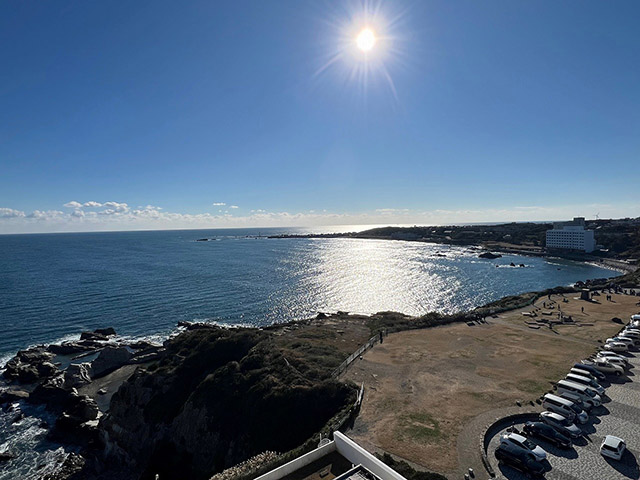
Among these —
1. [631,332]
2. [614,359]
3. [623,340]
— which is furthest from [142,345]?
[631,332]

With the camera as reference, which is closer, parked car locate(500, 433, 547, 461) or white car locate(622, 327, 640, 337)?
parked car locate(500, 433, 547, 461)

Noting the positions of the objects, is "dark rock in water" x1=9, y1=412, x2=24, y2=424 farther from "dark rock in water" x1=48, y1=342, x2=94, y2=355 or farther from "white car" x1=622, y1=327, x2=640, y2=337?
"white car" x1=622, y1=327, x2=640, y2=337

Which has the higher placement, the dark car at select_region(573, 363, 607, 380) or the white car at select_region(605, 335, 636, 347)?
the white car at select_region(605, 335, 636, 347)

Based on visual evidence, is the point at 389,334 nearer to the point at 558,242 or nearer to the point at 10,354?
the point at 10,354

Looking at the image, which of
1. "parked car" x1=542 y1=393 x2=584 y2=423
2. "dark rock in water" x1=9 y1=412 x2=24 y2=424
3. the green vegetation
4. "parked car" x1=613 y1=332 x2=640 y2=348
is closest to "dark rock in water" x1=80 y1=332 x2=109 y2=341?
"dark rock in water" x1=9 y1=412 x2=24 y2=424

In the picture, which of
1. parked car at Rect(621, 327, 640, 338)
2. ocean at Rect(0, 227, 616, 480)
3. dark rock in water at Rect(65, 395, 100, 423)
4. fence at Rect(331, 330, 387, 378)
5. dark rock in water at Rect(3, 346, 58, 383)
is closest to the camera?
fence at Rect(331, 330, 387, 378)

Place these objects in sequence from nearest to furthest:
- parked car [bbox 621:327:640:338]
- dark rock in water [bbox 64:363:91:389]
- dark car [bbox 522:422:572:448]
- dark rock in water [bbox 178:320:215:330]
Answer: dark car [bbox 522:422:572:448]
parked car [bbox 621:327:640:338]
dark rock in water [bbox 64:363:91:389]
dark rock in water [bbox 178:320:215:330]

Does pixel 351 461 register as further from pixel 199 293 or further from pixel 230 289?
pixel 230 289

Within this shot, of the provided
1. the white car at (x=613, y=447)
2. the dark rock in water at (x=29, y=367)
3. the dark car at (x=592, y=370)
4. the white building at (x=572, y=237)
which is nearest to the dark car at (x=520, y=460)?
the white car at (x=613, y=447)
